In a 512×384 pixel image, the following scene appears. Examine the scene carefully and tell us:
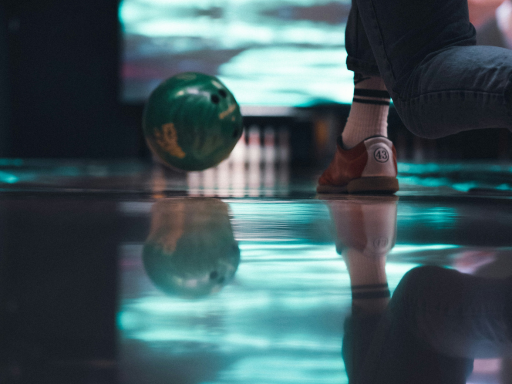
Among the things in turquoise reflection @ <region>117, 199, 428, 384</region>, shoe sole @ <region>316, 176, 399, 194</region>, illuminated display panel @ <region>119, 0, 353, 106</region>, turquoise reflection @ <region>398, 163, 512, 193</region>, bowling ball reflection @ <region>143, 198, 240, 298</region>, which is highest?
illuminated display panel @ <region>119, 0, 353, 106</region>

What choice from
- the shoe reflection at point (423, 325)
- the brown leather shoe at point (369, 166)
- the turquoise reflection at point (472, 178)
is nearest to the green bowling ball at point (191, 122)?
the brown leather shoe at point (369, 166)

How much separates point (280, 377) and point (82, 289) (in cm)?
18

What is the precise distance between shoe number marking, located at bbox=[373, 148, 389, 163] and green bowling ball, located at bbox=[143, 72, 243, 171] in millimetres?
794

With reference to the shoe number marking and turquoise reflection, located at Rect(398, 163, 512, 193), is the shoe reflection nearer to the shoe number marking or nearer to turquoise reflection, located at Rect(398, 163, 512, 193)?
the shoe number marking

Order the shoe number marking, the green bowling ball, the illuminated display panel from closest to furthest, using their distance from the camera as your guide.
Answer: the shoe number marking → the green bowling ball → the illuminated display panel

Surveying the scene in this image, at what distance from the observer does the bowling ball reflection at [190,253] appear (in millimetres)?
336

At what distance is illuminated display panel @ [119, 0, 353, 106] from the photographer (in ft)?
17.3

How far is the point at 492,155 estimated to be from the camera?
15.8 feet

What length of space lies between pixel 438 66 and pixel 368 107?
48cm

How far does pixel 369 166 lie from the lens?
1.21 m

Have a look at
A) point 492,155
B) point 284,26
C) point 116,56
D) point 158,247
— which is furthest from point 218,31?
point 158,247

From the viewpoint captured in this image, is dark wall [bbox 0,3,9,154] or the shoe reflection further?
dark wall [bbox 0,3,9,154]

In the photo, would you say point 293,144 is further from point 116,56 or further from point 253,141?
point 116,56

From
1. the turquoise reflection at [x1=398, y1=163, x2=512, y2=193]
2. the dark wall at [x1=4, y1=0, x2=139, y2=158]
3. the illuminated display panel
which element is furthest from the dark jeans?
the dark wall at [x1=4, y1=0, x2=139, y2=158]
